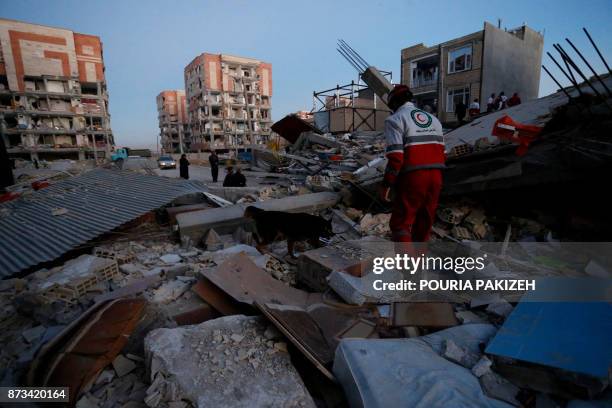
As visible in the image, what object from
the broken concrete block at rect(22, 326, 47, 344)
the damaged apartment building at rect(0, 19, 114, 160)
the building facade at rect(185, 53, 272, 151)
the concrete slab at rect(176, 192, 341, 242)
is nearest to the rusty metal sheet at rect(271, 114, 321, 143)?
the concrete slab at rect(176, 192, 341, 242)

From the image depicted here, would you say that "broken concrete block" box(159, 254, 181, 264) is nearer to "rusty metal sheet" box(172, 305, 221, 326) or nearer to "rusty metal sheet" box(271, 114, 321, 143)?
"rusty metal sheet" box(172, 305, 221, 326)

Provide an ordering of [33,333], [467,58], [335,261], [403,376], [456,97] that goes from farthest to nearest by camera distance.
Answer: [456,97], [467,58], [335,261], [33,333], [403,376]

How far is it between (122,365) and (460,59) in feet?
82.0

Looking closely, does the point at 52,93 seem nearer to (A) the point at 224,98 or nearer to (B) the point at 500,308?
(A) the point at 224,98

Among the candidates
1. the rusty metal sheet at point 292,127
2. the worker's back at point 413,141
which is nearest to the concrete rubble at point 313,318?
the worker's back at point 413,141

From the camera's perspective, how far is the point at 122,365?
6.15ft

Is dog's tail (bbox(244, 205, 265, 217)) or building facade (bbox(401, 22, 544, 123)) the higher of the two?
building facade (bbox(401, 22, 544, 123))

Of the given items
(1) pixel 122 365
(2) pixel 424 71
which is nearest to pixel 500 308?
(1) pixel 122 365

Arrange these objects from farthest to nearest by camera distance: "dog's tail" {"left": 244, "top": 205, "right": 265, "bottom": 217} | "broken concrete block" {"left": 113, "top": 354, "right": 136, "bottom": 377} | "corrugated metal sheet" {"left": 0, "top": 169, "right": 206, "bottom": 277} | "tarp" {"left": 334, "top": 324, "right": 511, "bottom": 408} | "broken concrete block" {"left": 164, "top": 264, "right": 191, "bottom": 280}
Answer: "dog's tail" {"left": 244, "top": 205, "right": 265, "bottom": 217} → "corrugated metal sheet" {"left": 0, "top": 169, "right": 206, "bottom": 277} → "broken concrete block" {"left": 164, "top": 264, "right": 191, "bottom": 280} → "broken concrete block" {"left": 113, "top": 354, "right": 136, "bottom": 377} → "tarp" {"left": 334, "top": 324, "right": 511, "bottom": 408}

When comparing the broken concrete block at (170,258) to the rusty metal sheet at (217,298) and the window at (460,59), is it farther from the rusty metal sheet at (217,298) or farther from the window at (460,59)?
the window at (460,59)

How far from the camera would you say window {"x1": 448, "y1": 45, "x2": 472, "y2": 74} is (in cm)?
2008

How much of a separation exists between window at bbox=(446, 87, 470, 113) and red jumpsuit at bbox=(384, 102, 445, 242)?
21539 millimetres

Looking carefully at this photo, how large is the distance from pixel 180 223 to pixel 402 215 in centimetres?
334

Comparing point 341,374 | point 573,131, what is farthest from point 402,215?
point 573,131
